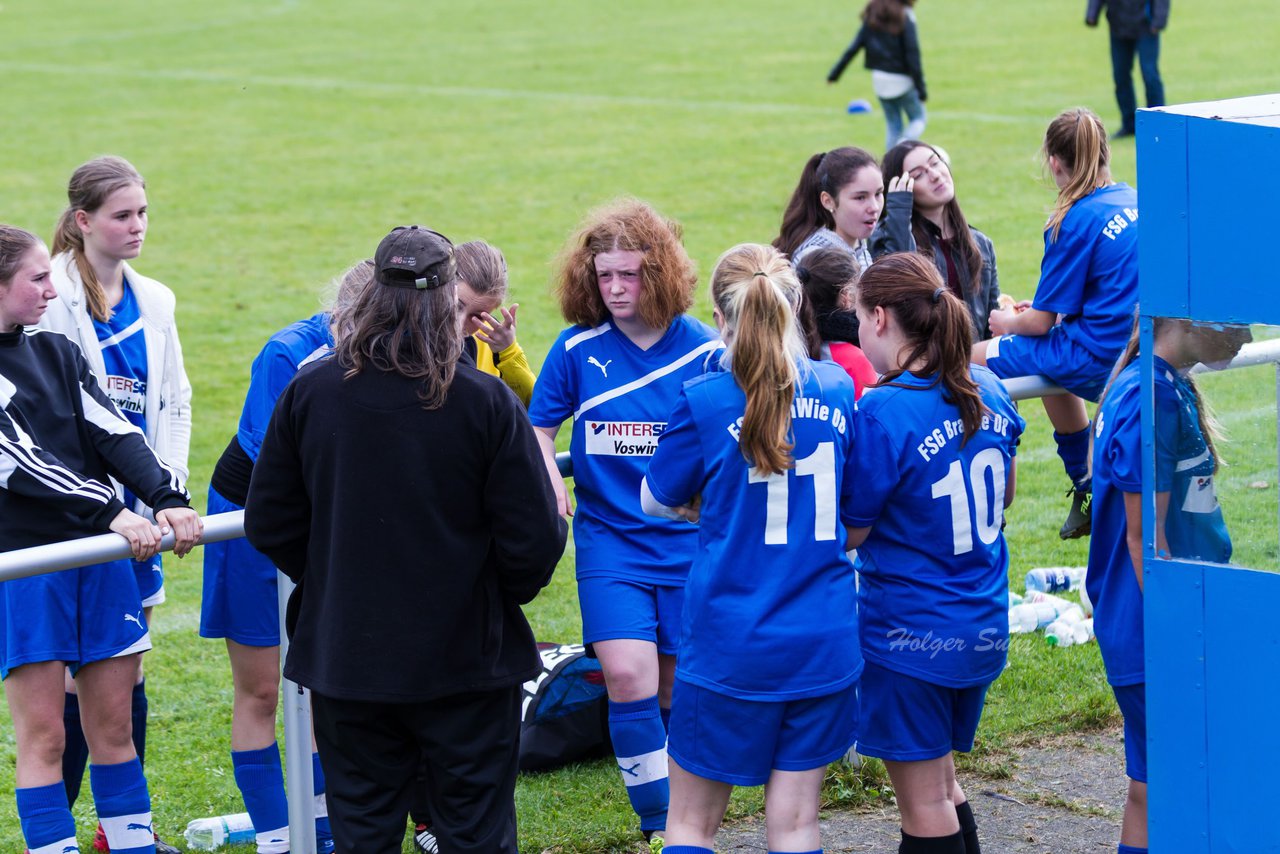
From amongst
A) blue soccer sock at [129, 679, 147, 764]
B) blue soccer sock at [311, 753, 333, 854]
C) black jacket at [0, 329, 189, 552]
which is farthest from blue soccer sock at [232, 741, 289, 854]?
black jacket at [0, 329, 189, 552]

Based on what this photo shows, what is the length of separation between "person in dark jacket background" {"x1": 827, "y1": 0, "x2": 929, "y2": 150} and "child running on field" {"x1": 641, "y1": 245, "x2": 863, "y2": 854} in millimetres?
13737

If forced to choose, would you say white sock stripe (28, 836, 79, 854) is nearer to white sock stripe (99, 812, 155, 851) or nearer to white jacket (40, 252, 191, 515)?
white sock stripe (99, 812, 155, 851)

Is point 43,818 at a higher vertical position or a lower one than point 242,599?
lower

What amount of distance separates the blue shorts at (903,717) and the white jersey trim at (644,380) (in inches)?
43.9

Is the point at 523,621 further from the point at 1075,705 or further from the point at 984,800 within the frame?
the point at 1075,705

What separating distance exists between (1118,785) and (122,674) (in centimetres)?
299

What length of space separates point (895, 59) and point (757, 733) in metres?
14.2

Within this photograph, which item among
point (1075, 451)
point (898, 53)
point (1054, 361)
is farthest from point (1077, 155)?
point (898, 53)

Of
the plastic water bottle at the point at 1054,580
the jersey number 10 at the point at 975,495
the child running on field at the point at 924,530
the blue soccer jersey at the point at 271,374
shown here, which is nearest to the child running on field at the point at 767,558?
the child running on field at the point at 924,530

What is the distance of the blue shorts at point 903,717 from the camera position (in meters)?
3.94

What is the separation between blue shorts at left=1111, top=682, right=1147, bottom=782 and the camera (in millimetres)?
3980

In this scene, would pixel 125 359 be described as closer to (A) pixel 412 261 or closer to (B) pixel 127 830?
(B) pixel 127 830

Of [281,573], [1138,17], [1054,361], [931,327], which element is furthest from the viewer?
[1138,17]

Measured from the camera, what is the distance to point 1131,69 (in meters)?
18.0
